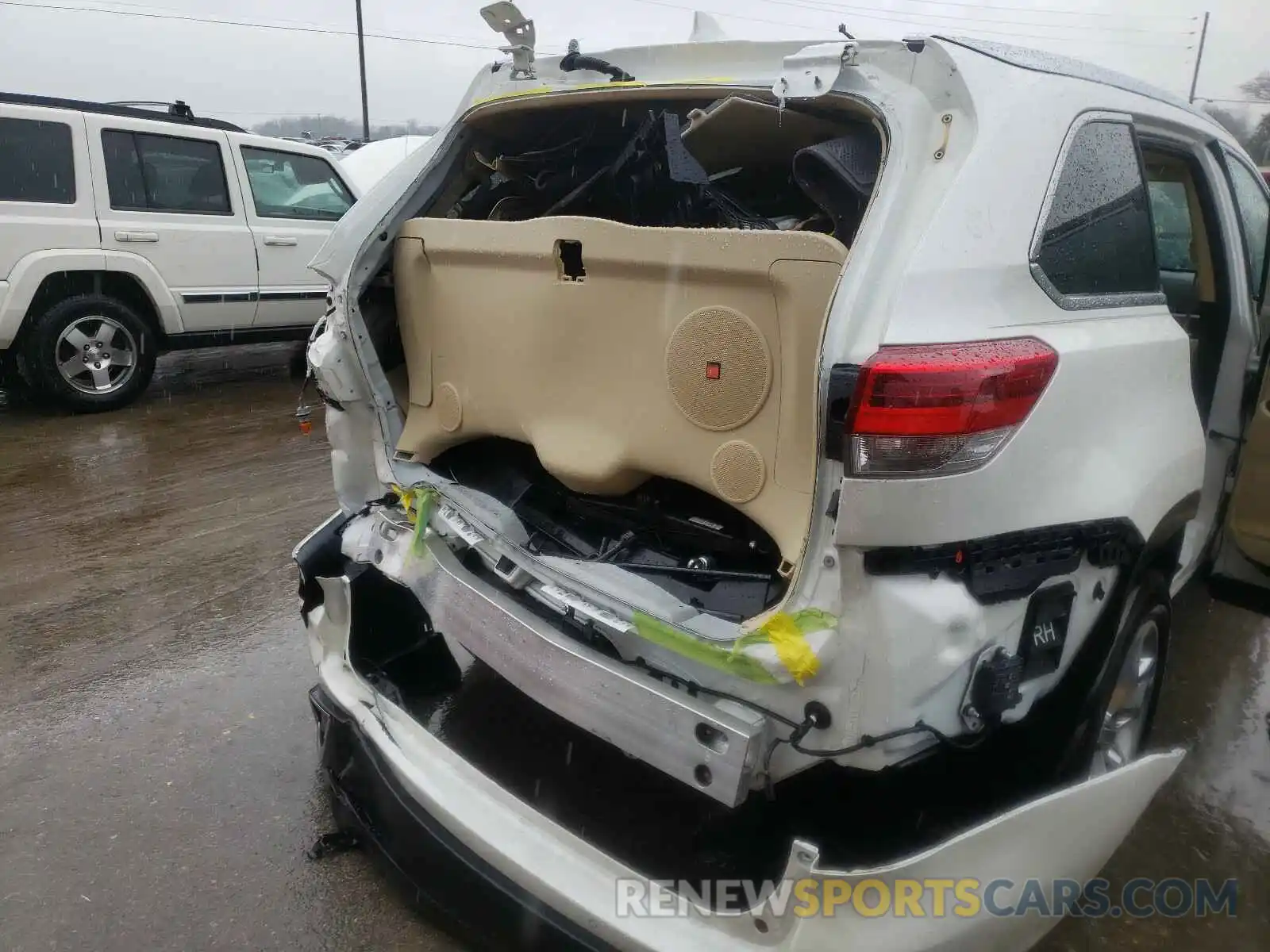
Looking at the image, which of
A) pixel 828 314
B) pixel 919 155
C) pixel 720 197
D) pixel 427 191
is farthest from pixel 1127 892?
pixel 427 191

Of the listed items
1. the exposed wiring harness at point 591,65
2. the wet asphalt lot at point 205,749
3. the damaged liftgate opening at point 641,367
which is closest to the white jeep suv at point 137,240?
the wet asphalt lot at point 205,749

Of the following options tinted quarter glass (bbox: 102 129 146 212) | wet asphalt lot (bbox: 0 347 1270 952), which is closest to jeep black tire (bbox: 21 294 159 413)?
tinted quarter glass (bbox: 102 129 146 212)

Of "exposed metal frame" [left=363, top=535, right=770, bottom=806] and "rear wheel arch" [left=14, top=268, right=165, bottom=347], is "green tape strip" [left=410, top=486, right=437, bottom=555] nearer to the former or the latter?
"exposed metal frame" [left=363, top=535, right=770, bottom=806]

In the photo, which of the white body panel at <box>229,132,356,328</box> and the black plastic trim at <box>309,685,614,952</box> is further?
the white body panel at <box>229,132,356,328</box>

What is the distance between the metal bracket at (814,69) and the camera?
192 cm

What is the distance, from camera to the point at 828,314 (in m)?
1.70

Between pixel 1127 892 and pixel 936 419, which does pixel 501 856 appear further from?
pixel 1127 892

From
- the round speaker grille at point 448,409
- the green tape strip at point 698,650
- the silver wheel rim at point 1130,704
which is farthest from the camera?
the round speaker grille at point 448,409

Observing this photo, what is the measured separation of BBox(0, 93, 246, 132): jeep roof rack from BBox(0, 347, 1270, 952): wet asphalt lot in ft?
9.65

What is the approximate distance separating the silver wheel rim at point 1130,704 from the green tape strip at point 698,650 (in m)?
1.04

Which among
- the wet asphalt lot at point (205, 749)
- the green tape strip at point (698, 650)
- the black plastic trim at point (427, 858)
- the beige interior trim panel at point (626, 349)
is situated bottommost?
the wet asphalt lot at point (205, 749)

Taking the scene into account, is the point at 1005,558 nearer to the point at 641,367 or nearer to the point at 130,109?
the point at 641,367

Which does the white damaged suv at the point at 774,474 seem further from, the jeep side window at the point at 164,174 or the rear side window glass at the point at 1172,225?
the jeep side window at the point at 164,174

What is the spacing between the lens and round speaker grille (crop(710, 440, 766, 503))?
6.87 feet
